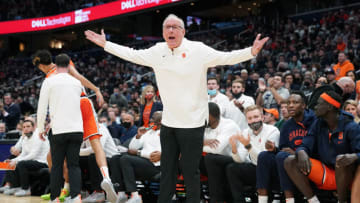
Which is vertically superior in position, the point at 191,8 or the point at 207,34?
the point at 191,8

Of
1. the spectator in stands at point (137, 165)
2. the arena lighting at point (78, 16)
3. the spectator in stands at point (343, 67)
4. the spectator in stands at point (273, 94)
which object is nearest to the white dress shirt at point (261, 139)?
the spectator in stands at point (137, 165)

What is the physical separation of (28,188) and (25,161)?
16.7 inches

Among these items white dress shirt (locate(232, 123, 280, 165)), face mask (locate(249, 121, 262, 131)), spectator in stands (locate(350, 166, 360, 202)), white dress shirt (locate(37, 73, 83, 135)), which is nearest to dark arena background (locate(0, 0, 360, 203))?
spectator in stands (locate(350, 166, 360, 202))

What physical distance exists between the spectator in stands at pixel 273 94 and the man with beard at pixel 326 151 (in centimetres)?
256

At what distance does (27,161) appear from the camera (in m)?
6.37

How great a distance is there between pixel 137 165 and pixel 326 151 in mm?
2340

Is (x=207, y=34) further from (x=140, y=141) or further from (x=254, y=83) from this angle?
(x=140, y=141)

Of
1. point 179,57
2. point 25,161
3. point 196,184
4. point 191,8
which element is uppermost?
point 191,8

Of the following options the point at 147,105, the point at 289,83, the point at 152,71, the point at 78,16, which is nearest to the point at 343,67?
the point at 289,83

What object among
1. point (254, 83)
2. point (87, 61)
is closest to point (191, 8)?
point (87, 61)

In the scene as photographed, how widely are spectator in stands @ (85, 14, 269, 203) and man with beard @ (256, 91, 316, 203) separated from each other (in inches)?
56.4

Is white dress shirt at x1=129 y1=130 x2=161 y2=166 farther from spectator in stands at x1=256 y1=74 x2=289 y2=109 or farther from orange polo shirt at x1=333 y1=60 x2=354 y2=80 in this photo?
orange polo shirt at x1=333 y1=60 x2=354 y2=80

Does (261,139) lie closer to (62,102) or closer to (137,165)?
(137,165)

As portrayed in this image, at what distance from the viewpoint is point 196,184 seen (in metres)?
2.88
